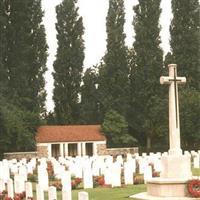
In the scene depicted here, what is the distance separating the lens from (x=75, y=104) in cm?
5097

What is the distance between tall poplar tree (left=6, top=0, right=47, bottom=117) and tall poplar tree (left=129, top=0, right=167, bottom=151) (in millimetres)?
8409

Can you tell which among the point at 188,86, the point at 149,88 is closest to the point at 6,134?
the point at 149,88

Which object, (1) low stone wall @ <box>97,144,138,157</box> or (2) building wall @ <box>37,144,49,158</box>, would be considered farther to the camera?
(1) low stone wall @ <box>97,144,138,157</box>

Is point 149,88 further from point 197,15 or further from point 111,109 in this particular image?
point 197,15

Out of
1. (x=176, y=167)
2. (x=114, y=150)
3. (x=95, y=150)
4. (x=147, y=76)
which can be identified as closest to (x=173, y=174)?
(x=176, y=167)

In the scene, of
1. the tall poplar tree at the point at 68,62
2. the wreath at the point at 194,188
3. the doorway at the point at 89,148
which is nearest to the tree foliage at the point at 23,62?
the tall poplar tree at the point at 68,62

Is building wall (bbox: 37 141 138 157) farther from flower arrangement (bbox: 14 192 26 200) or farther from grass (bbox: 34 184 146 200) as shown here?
flower arrangement (bbox: 14 192 26 200)

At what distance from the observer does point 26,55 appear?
48750 millimetres

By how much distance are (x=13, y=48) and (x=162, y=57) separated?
1353 cm

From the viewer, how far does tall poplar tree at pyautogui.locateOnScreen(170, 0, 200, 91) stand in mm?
50469

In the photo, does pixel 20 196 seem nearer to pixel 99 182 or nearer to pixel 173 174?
→ pixel 173 174

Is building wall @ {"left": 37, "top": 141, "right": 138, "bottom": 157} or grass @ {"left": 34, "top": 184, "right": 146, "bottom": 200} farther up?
building wall @ {"left": 37, "top": 141, "right": 138, "bottom": 157}

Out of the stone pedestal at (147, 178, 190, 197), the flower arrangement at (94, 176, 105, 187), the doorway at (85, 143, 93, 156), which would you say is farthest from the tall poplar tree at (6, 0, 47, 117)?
the stone pedestal at (147, 178, 190, 197)

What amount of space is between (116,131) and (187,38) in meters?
12.0
